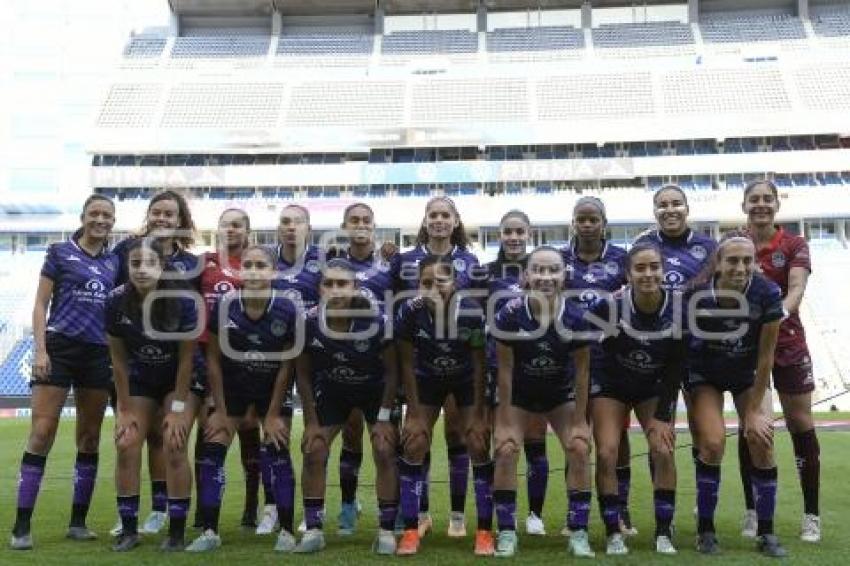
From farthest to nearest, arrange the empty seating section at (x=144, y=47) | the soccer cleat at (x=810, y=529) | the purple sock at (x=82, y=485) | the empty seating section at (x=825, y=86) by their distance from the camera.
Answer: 1. the empty seating section at (x=144, y=47)
2. the empty seating section at (x=825, y=86)
3. the purple sock at (x=82, y=485)
4. the soccer cleat at (x=810, y=529)

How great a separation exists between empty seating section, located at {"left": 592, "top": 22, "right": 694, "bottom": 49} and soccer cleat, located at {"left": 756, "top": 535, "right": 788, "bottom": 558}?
129 feet

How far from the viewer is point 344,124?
37.0 metres

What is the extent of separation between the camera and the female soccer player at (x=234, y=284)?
5.41m

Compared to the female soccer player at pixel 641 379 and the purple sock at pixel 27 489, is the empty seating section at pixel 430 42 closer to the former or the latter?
the female soccer player at pixel 641 379

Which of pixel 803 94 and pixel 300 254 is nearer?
pixel 300 254

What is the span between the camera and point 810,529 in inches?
194

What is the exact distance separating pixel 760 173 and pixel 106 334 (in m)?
34.0

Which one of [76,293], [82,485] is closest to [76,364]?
[76,293]

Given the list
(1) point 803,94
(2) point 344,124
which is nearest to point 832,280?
(1) point 803,94

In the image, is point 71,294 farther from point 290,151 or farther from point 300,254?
point 290,151

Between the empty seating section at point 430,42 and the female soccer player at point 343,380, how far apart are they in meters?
38.3

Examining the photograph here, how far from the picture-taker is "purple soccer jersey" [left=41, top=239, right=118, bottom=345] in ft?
16.6

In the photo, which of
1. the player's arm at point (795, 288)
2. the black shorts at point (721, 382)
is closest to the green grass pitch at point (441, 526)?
the black shorts at point (721, 382)

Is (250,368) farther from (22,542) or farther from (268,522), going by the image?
(22,542)
